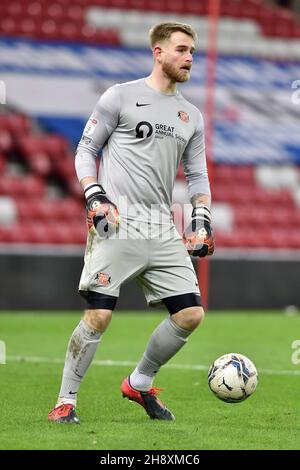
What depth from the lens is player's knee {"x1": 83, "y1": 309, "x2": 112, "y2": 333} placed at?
253 inches

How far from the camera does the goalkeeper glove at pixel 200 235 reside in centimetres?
675

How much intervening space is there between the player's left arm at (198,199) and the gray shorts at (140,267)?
0.37 ft

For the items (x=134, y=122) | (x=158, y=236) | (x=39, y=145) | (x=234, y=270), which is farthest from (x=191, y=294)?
(x=39, y=145)

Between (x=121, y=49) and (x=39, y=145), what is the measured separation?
11.2 ft

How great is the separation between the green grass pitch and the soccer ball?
0.54 feet

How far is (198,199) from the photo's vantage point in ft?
22.7

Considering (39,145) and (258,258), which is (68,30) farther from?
(258,258)

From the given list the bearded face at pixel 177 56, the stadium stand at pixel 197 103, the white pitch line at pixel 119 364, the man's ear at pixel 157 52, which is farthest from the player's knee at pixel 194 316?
the stadium stand at pixel 197 103

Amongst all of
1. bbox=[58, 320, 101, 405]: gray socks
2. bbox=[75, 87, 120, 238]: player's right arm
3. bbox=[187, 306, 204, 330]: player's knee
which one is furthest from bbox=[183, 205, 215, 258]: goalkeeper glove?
bbox=[58, 320, 101, 405]: gray socks

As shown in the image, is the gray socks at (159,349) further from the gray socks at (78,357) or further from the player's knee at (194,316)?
the gray socks at (78,357)

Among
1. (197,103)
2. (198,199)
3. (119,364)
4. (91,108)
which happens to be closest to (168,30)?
(198,199)

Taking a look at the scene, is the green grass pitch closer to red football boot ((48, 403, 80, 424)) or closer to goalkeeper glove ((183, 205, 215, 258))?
red football boot ((48, 403, 80, 424))

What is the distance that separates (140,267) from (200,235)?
17.3 inches

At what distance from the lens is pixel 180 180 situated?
64.0 ft
